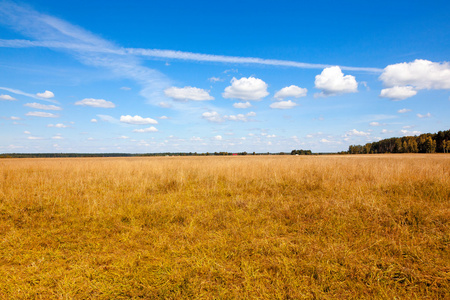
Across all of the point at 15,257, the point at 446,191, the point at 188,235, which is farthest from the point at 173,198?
the point at 446,191

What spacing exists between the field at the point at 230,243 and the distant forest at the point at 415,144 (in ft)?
349

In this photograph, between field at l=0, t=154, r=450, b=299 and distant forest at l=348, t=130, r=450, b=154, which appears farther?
distant forest at l=348, t=130, r=450, b=154

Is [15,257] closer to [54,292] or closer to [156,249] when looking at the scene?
[54,292]

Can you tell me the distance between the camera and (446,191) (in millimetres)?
7441

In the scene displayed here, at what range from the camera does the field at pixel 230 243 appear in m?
3.28

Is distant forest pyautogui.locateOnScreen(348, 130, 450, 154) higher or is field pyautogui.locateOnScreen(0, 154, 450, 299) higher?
distant forest pyautogui.locateOnScreen(348, 130, 450, 154)

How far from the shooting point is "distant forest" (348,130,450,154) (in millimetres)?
84062

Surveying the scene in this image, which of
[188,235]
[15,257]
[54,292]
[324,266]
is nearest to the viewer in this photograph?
[54,292]

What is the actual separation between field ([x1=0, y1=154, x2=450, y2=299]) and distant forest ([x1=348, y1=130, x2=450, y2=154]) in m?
106

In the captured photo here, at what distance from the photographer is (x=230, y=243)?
4578 mm

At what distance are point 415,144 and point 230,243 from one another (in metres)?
124

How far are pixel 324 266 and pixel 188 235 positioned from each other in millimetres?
2940

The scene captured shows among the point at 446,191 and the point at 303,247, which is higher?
the point at 446,191

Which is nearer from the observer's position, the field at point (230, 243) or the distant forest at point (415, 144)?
the field at point (230, 243)
